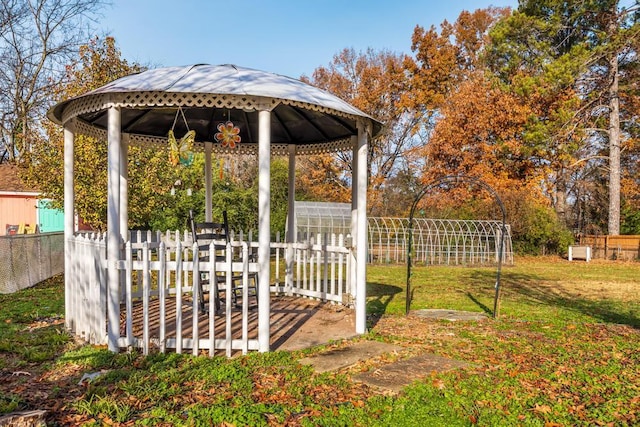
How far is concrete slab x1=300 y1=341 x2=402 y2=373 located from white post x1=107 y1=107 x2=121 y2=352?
81.1 inches

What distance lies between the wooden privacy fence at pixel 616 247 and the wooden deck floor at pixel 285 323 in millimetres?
18627

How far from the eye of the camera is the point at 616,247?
21.5m

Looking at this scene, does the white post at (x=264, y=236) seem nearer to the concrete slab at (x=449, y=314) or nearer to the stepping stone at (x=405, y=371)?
the stepping stone at (x=405, y=371)

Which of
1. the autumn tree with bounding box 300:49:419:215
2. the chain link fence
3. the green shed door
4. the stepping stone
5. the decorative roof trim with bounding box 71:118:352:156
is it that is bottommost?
the stepping stone

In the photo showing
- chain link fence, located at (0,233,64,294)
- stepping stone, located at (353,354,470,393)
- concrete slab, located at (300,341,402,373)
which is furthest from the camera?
chain link fence, located at (0,233,64,294)

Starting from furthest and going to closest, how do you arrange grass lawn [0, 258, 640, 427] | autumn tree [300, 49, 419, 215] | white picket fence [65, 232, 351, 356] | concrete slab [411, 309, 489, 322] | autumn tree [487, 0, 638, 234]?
autumn tree [300, 49, 419, 215]
autumn tree [487, 0, 638, 234]
concrete slab [411, 309, 489, 322]
white picket fence [65, 232, 351, 356]
grass lawn [0, 258, 640, 427]

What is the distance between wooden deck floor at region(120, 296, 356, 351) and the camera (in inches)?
228

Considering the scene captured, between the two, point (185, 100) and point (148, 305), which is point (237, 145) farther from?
point (148, 305)

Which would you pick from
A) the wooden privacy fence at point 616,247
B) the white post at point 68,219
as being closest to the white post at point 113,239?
the white post at point 68,219

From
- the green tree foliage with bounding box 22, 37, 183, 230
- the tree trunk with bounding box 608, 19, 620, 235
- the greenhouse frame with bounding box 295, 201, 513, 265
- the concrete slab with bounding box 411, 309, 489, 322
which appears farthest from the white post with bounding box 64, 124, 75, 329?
the tree trunk with bounding box 608, 19, 620, 235

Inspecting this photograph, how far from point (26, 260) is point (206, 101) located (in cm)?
825

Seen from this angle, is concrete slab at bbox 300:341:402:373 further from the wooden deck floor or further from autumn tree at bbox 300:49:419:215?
autumn tree at bbox 300:49:419:215

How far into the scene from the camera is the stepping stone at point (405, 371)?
4438mm

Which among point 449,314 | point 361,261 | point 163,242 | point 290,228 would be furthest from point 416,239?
point 163,242
